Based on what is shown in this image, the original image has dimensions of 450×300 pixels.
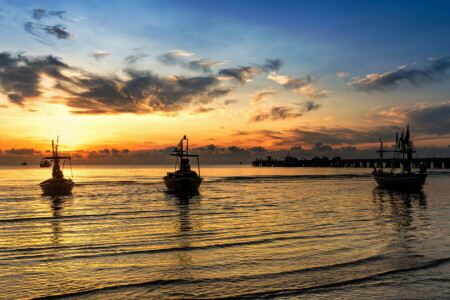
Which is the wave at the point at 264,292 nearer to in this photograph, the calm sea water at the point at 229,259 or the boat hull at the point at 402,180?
the calm sea water at the point at 229,259

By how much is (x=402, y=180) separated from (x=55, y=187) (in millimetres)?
54022

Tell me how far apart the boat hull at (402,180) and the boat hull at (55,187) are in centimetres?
5148

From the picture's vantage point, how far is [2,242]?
736 inches

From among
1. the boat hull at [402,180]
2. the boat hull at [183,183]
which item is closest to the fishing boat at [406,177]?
the boat hull at [402,180]

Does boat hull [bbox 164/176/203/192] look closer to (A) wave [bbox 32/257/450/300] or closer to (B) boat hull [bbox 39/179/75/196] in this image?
(B) boat hull [bbox 39/179/75/196]

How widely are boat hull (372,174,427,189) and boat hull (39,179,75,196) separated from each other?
51.5 metres

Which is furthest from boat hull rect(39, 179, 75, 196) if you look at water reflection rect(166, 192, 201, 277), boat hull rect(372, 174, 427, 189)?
boat hull rect(372, 174, 427, 189)

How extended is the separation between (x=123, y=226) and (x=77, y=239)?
194 inches

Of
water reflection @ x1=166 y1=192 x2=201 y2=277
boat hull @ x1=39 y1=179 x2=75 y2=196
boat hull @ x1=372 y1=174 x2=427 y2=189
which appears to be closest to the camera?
water reflection @ x1=166 y1=192 x2=201 y2=277

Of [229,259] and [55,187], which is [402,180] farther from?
[55,187]

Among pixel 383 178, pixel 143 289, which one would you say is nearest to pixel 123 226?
pixel 143 289

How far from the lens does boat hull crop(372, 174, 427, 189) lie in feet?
189

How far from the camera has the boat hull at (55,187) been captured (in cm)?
5381

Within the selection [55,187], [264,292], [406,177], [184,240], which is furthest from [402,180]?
[264,292]
